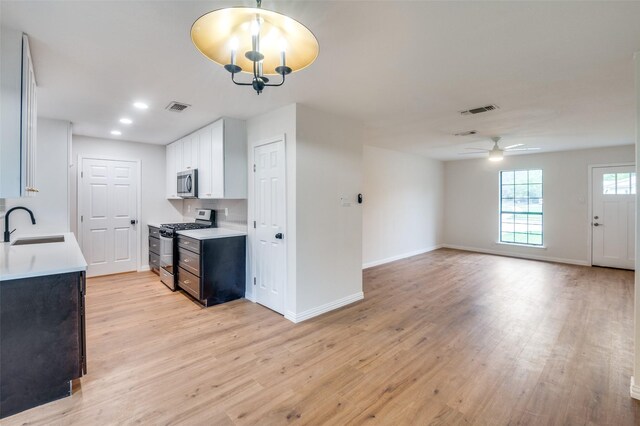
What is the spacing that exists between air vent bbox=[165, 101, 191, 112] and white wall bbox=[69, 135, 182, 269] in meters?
2.64

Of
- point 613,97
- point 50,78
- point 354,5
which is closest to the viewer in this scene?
point 354,5

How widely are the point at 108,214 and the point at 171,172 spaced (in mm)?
1311

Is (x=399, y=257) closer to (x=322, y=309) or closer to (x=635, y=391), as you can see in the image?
(x=322, y=309)

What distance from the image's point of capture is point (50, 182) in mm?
3896

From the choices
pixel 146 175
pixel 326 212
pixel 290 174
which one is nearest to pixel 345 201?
pixel 326 212

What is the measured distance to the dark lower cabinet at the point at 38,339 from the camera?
182 cm

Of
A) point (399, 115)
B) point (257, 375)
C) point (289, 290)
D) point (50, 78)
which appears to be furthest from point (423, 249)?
point (50, 78)

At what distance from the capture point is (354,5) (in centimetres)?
162

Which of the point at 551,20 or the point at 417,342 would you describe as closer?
the point at 551,20

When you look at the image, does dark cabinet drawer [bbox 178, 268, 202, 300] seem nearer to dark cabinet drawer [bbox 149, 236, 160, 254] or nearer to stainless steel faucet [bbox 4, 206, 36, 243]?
dark cabinet drawer [bbox 149, 236, 160, 254]

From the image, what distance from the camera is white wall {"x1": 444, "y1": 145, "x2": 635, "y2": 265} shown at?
614 centimetres

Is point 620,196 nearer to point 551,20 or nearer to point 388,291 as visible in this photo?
point 388,291

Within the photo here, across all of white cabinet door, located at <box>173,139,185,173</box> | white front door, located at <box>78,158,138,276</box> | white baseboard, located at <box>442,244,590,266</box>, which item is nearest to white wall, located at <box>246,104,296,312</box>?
white cabinet door, located at <box>173,139,185,173</box>

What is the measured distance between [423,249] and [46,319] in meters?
7.23
